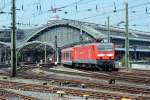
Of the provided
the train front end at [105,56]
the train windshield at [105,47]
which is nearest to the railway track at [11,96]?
the train front end at [105,56]

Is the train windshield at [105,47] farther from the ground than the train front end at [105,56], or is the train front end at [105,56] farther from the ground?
the train windshield at [105,47]

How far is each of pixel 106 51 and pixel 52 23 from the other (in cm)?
9107

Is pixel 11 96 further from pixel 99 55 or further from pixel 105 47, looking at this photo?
pixel 105 47

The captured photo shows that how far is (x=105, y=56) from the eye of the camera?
4316 centimetres

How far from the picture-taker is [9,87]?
27625 millimetres

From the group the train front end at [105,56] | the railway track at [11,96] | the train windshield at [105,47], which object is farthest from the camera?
the train windshield at [105,47]

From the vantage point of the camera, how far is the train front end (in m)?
42.7

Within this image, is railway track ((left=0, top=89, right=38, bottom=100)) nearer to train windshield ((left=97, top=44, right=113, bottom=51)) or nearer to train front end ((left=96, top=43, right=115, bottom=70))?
train front end ((left=96, top=43, right=115, bottom=70))

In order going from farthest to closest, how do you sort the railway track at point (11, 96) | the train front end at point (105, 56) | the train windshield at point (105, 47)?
the train windshield at point (105, 47)
the train front end at point (105, 56)
the railway track at point (11, 96)

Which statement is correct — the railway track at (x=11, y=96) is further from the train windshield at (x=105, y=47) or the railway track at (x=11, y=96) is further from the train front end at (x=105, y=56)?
the train windshield at (x=105, y=47)

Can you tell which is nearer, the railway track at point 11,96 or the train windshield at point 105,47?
the railway track at point 11,96

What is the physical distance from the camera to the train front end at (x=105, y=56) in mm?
42656

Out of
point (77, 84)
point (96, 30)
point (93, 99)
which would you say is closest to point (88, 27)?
point (96, 30)

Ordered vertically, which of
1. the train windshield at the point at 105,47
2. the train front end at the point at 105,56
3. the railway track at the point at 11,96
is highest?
the train windshield at the point at 105,47
